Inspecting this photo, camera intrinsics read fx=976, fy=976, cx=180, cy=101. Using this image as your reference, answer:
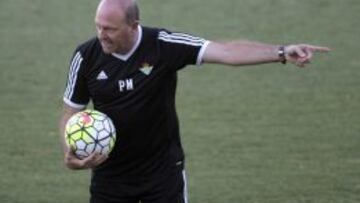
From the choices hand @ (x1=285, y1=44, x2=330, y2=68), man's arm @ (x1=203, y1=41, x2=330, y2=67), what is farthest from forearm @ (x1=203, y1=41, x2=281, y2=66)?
hand @ (x1=285, y1=44, x2=330, y2=68)

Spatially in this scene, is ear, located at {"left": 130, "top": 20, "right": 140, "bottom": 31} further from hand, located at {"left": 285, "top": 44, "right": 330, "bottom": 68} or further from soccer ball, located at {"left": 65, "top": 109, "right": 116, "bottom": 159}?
hand, located at {"left": 285, "top": 44, "right": 330, "bottom": 68}

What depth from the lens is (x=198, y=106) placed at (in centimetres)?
1434

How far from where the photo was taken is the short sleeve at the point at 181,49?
274 inches

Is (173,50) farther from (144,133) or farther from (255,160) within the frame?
(255,160)

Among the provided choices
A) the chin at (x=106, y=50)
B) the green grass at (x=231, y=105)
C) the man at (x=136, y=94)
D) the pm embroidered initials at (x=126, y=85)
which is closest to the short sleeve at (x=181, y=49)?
the man at (x=136, y=94)

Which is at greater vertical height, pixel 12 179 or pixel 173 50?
pixel 173 50

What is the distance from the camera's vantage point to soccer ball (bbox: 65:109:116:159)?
6691 millimetres

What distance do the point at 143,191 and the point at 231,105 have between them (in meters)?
7.30

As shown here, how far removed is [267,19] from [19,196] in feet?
→ 32.1

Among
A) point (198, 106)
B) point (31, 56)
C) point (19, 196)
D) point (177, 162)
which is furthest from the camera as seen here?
point (31, 56)

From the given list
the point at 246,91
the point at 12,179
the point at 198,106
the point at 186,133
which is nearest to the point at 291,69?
the point at 246,91

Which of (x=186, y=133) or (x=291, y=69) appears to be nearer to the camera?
(x=186, y=133)

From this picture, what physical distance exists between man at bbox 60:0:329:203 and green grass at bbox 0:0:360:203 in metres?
3.28

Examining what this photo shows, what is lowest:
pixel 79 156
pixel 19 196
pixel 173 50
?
pixel 19 196
